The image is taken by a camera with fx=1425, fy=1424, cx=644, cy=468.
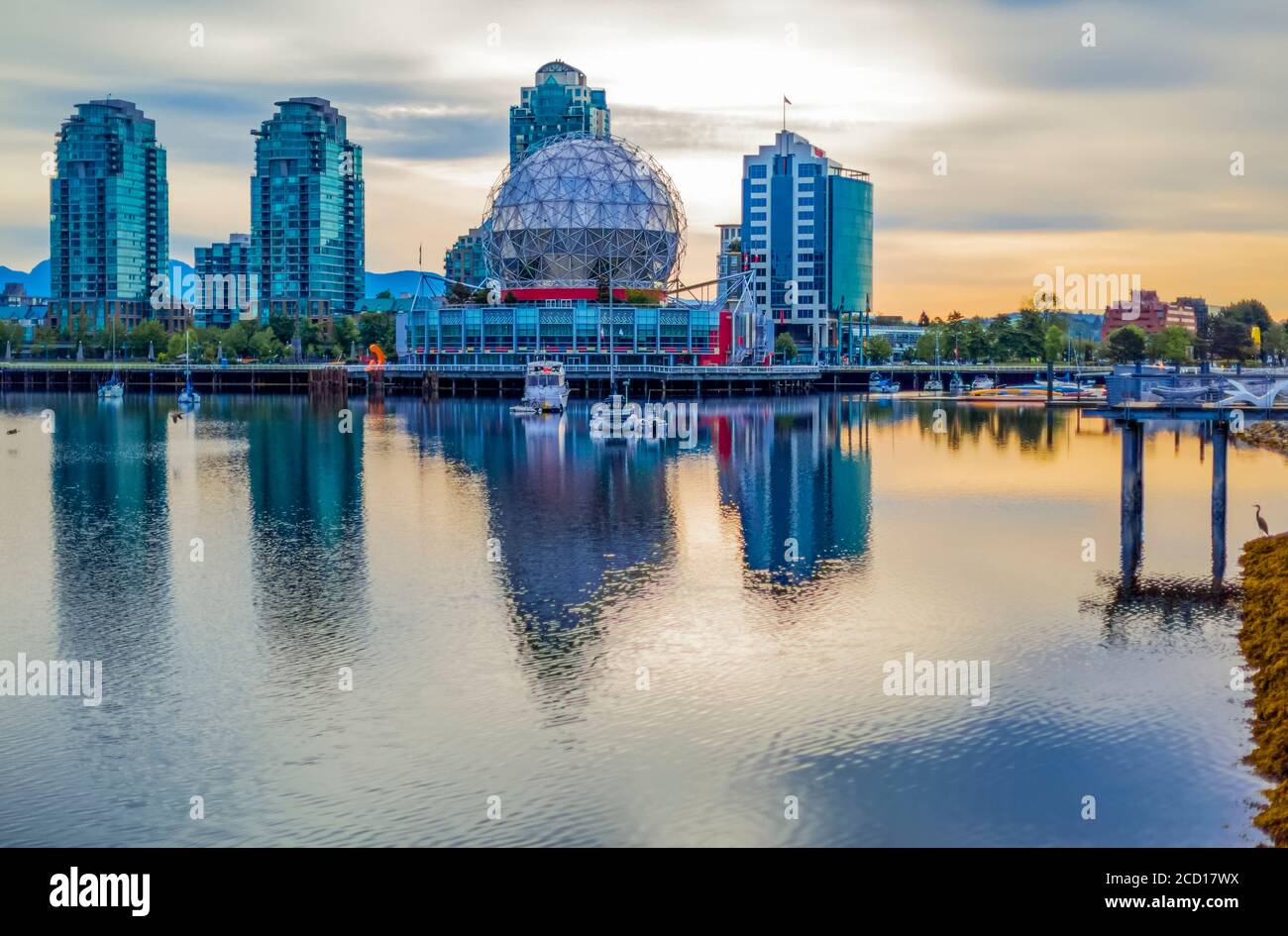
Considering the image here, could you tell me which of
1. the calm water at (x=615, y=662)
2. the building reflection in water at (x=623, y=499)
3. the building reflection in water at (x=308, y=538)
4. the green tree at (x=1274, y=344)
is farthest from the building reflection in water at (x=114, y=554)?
the green tree at (x=1274, y=344)

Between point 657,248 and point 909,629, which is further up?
point 657,248

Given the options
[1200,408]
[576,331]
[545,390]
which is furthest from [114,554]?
[576,331]

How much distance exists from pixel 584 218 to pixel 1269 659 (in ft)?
471

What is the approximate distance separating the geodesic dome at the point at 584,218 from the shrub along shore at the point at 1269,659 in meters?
131

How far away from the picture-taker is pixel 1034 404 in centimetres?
13550

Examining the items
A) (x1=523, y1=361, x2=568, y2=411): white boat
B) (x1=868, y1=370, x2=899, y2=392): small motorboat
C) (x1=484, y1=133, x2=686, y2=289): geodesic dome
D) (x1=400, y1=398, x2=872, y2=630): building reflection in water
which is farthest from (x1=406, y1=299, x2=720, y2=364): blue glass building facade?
(x1=400, y1=398, x2=872, y2=630): building reflection in water

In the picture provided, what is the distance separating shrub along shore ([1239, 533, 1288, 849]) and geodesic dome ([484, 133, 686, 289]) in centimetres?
13112

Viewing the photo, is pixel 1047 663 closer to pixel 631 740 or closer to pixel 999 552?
pixel 631 740

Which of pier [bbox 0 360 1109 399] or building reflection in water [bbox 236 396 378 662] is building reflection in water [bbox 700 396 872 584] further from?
pier [bbox 0 360 1109 399]

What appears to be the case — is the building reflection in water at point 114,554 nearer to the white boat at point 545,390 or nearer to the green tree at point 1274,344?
the white boat at point 545,390

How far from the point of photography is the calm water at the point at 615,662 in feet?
71.4

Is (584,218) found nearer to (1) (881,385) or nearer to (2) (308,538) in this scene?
(1) (881,385)
